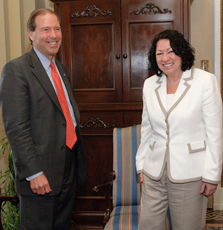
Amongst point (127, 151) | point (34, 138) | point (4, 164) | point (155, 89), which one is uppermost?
point (155, 89)

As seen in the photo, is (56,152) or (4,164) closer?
(56,152)

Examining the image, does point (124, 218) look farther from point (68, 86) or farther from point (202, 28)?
point (202, 28)

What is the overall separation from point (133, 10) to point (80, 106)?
103 cm

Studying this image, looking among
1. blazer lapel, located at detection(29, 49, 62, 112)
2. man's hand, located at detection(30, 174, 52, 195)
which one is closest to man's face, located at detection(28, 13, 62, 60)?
blazer lapel, located at detection(29, 49, 62, 112)

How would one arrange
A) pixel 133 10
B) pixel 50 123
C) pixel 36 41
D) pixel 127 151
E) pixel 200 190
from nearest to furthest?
pixel 200 190 → pixel 50 123 → pixel 36 41 → pixel 127 151 → pixel 133 10

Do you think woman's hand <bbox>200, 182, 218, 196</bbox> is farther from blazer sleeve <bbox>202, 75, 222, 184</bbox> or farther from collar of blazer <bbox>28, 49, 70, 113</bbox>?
collar of blazer <bbox>28, 49, 70, 113</bbox>

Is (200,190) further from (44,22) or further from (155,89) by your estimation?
(44,22)

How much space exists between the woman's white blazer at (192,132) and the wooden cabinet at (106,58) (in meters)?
1.16

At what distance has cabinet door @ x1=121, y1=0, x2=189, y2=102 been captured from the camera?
9.46 ft

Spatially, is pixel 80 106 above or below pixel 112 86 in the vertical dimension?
below

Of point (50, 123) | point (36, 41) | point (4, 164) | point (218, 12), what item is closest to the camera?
point (50, 123)

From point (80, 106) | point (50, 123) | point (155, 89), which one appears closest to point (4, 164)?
point (80, 106)

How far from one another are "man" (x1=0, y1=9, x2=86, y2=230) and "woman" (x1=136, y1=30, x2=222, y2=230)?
20.3 inches

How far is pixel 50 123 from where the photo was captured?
183 cm
